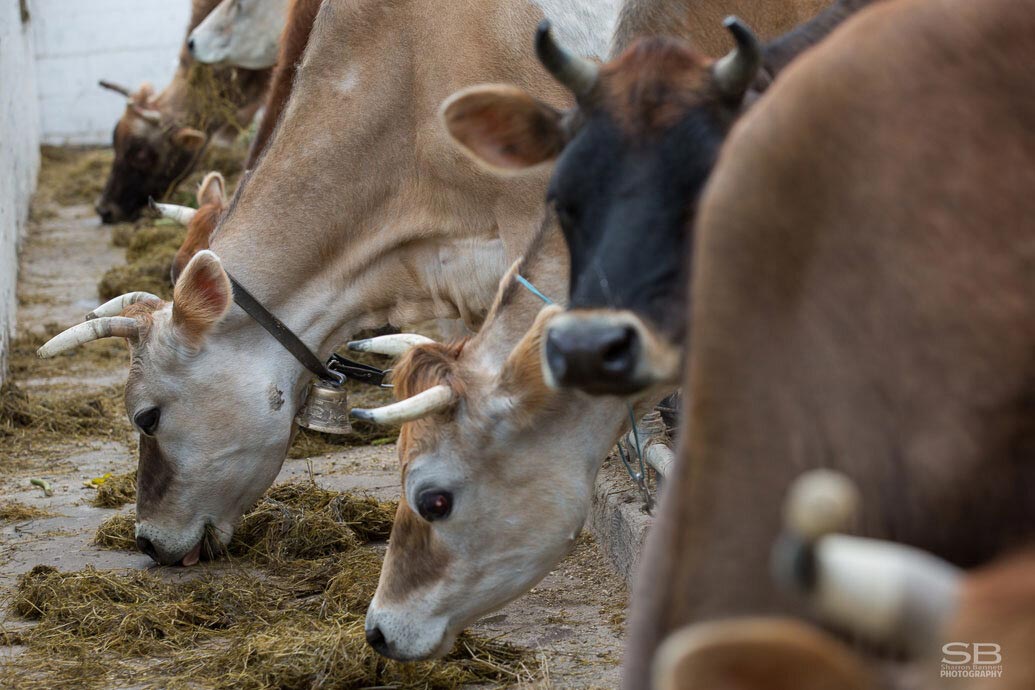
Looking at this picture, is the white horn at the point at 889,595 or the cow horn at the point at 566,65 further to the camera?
the cow horn at the point at 566,65

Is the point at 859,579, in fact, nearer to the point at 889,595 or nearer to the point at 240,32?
the point at 889,595

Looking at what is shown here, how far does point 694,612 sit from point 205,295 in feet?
11.5

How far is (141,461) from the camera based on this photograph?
5.04 meters

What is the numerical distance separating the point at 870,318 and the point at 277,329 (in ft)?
11.7

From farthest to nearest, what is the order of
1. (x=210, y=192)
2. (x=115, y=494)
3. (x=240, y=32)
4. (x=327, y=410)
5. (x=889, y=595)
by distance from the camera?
1. (x=240, y=32)
2. (x=210, y=192)
3. (x=115, y=494)
4. (x=327, y=410)
5. (x=889, y=595)

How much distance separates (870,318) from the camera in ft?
5.50

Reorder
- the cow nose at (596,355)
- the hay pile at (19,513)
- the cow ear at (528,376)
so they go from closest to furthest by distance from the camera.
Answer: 1. the cow nose at (596,355)
2. the cow ear at (528,376)
3. the hay pile at (19,513)

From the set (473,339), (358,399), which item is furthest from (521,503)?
(358,399)

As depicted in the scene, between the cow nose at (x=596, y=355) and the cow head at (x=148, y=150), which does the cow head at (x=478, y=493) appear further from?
the cow head at (x=148, y=150)

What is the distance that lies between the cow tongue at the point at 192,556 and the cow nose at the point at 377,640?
5.20ft

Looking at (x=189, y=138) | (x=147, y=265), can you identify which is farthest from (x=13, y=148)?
(x=147, y=265)

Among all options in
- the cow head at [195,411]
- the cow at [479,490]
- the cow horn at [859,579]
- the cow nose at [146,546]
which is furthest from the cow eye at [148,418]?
the cow horn at [859,579]

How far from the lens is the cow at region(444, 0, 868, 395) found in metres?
2.53

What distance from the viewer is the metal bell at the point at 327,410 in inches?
200
